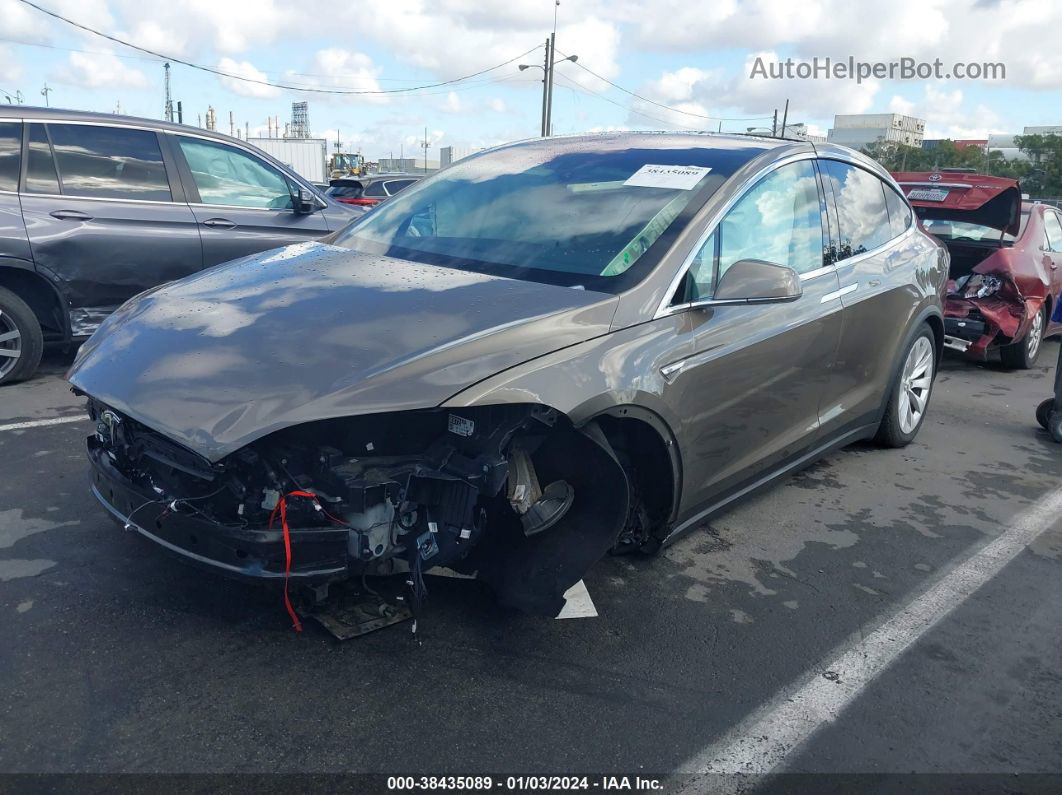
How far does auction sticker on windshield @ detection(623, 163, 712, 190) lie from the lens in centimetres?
351

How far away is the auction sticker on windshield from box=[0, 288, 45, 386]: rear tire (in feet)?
14.4

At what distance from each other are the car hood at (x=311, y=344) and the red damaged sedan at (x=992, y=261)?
5.98m

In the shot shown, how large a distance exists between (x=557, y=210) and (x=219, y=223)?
3.84m

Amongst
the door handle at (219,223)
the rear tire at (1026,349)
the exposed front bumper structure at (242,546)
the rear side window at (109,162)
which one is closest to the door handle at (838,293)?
the exposed front bumper structure at (242,546)

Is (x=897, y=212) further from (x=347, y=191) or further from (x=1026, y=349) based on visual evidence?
(x=347, y=191)

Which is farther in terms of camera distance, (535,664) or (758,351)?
(758,351)

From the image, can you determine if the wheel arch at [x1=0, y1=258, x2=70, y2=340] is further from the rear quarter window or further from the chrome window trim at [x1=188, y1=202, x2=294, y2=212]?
the rear quarter window

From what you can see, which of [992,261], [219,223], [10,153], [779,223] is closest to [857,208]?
[779,223]

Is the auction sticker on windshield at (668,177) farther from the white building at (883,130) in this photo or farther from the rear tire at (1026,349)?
the white building at (883,130)

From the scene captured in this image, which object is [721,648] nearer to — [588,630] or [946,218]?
[588,630]

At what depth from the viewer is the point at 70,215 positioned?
19.4 feet

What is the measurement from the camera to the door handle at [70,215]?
5851 millimetres

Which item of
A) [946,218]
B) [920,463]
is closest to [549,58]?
[946,218]

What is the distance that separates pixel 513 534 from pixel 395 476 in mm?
595
